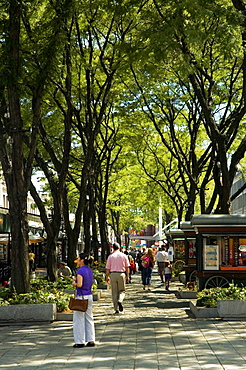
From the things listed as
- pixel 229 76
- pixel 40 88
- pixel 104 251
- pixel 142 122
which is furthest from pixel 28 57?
pixel 104 251

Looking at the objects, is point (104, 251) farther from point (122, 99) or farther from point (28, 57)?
point (28, 57)

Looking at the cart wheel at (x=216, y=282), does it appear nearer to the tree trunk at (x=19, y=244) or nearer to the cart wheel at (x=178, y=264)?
the tree trunk at (x=19, y=244)

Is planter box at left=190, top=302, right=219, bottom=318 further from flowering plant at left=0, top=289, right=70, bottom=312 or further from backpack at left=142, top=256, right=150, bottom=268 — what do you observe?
backpack at left=142, top=256, right=150, bottom=268

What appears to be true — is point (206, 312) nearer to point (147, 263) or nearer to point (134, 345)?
point (134, 345)

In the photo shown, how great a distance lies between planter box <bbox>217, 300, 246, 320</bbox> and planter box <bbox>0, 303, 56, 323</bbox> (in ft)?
11.8

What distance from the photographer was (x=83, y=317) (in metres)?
11.7

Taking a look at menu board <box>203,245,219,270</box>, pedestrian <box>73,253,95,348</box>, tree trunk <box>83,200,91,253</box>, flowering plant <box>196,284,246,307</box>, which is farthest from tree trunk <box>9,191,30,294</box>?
tree trunk <box>83,200,91,253</box>

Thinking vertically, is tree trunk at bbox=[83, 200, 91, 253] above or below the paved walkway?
above

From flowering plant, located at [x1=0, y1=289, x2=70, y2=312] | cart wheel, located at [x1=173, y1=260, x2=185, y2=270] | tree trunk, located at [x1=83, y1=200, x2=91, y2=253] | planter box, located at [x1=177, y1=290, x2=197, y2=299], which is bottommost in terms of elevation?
planter box, located at [x1=177, y1=290, x2=197, y2=299]

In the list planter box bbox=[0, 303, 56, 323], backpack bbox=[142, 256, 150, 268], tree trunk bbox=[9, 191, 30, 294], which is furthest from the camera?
backpack bbox=[142, 256, 150, 268]

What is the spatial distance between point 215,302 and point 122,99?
600 inches

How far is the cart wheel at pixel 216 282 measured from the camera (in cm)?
1975

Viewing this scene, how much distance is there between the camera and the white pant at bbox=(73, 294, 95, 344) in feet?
38.1

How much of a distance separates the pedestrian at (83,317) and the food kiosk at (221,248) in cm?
837
